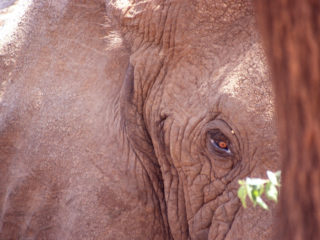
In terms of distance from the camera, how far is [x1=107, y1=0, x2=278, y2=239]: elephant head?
164 cm

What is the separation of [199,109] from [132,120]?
32 centimetres

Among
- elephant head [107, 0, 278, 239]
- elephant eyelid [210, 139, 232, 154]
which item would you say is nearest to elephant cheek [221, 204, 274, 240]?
elephant head [107, 0, 278, 239]

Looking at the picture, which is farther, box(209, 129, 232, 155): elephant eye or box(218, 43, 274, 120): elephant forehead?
box(209, 129, 232, 155): elephant eye

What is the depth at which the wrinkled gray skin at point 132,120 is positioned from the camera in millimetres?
1699

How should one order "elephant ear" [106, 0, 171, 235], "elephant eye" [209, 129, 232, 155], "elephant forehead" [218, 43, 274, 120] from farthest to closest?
"elephant ear" [106, 0, 171, 235] < "elephant eye" [209, 129, 232, 155] < "elephant forehead" [218, 43, 274, 120]

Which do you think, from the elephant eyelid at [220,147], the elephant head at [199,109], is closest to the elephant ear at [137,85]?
the elephant head at [199,109]

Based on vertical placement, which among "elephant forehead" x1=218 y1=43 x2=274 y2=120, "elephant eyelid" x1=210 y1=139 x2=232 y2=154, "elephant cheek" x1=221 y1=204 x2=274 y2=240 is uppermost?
"elephant forehead" x1=218 y1=43 x2=274 y2=120

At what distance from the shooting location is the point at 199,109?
1.78 metres

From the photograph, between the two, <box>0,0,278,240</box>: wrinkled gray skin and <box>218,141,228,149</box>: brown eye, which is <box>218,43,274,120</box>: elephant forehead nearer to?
<box>0,0,278,240</box>: wrinkled gray skin

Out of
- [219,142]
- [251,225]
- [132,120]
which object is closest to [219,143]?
[219,142]

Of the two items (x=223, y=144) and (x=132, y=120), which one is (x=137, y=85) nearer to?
(x=132, y=120)

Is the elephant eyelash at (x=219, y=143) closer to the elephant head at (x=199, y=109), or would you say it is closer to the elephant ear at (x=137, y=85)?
the elephant head at (x=199, y=109)

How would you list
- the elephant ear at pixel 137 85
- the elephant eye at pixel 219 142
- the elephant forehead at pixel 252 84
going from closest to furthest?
the elephant forehead at pixel 252 84
the elephant eye at pixel 219 142
the elephant ear at pixel 137 85

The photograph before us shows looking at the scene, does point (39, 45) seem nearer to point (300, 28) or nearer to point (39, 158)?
point (39, 158)
